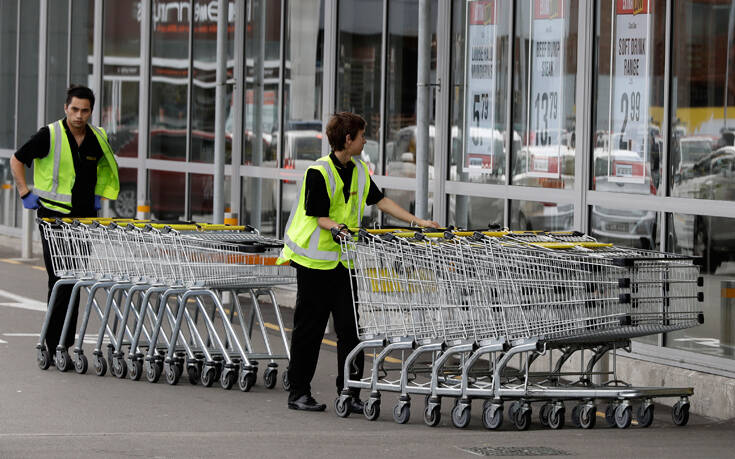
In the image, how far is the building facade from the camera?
1051 centimetres

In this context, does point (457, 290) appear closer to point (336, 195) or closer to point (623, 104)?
point (336, 195)

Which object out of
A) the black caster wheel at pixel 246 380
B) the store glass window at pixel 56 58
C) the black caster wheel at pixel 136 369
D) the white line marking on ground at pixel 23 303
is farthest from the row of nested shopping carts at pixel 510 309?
the store glass window at pixel 56 58

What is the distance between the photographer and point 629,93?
11.3m

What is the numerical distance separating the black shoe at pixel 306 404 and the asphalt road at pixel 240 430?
76 mm

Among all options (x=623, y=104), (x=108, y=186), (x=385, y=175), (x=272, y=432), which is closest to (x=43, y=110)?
(x=385, y=175)

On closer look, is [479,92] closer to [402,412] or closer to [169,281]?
[169,281]

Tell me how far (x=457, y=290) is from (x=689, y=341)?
2.62 meters

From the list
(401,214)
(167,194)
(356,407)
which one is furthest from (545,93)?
(167,194)

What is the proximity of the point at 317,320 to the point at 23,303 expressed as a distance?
23.3ft

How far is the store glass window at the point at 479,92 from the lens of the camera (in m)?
13.0

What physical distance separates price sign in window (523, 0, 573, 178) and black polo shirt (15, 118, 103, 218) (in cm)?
378

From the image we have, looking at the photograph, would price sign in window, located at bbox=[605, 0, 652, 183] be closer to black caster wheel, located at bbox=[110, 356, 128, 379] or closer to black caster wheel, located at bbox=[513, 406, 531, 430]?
black caster wheel, located at bbox=[513, 406, 531, 430]

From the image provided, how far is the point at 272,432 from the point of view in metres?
8.47

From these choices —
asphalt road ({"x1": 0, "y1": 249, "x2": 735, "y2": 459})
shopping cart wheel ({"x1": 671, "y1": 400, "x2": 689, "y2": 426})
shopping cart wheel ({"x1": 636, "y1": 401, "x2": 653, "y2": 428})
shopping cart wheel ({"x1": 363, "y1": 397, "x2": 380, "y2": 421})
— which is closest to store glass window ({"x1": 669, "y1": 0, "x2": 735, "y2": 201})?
asphalt road ({"x1": 0, "y1": 249, "x2": 735, "y2": 459})
